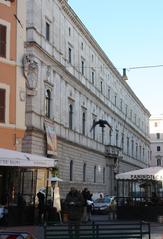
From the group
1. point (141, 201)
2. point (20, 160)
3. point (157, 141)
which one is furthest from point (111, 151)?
point (157, 141)

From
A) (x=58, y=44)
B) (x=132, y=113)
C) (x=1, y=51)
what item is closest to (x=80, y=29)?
(x=58, y=44)

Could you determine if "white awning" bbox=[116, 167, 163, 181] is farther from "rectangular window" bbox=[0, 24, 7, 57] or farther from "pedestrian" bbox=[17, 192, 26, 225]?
"rectangular window" bbox=[0, 24, 7, 57]

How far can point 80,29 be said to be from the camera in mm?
53656

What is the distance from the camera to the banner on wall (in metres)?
41.1

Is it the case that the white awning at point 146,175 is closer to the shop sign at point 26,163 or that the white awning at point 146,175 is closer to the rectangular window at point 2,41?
the shop sign at point 26,163

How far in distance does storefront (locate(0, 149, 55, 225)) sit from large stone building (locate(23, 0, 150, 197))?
7167 millimetres

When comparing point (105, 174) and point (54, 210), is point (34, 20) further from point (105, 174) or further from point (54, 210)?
point (105, 174)

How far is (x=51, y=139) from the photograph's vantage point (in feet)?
136

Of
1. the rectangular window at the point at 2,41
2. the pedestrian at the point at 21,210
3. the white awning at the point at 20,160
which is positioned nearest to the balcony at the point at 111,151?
the rectangular window at the point at 2,41

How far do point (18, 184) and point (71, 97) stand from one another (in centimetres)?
2136

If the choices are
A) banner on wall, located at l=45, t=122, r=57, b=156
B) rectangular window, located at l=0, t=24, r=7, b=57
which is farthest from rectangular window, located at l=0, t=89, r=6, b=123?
banner on wall, located at l=45, t=122, r=57, b=156

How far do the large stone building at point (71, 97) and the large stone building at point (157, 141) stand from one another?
55.5 metres

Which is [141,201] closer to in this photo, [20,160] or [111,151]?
[20,160]

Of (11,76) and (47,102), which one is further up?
(47,102)
